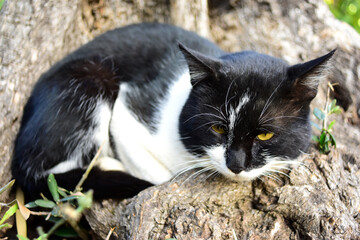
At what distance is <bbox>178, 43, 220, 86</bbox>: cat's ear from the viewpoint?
1.93 m

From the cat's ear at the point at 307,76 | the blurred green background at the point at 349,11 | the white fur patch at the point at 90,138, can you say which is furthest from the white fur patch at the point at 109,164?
the blurred green background at the point at 349,11

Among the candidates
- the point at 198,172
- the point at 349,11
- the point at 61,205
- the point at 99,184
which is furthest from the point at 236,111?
the point at 349,11

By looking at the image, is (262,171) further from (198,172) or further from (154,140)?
(154,140)

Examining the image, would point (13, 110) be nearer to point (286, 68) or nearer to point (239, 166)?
point (239, 166)

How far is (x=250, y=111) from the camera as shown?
192 cm

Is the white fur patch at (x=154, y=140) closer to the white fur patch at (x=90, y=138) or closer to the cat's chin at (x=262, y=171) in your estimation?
the white fur patch at (x=90, y=138)

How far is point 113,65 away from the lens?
2.71 m

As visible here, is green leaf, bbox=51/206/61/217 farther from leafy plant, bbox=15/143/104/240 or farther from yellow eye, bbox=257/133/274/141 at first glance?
yellow eye, bbox=257/133/274/141

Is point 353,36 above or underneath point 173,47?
underneath

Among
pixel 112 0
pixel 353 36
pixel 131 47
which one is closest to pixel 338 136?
pixel 353 36

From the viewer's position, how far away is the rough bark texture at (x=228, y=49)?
1946mm

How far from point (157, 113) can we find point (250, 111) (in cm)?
78

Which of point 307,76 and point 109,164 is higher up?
point 307,76

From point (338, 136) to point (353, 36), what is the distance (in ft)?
3.50
